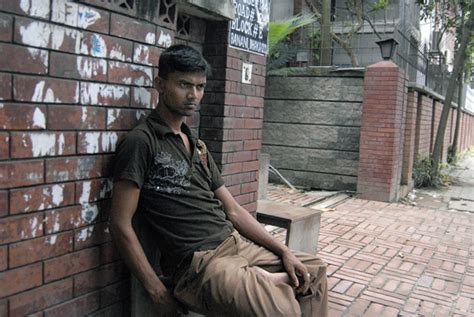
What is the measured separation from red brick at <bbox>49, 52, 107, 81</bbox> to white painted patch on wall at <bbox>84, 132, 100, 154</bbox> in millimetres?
251

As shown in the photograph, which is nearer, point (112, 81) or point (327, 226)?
point (112, 81)

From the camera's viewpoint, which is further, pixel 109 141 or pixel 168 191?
pixel 109 141

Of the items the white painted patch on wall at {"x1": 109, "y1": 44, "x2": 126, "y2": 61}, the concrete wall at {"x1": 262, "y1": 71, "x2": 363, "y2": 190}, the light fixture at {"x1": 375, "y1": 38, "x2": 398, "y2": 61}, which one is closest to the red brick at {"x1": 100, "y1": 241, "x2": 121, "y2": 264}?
the white painted patch on wall at {"x1": 109, "y1": 44, "x2": 126, "y2": 61}

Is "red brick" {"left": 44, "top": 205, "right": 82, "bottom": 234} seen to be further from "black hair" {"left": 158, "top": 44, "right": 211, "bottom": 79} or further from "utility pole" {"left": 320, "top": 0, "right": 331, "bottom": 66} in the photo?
"utility pole" {"left": 320, "top": 0, "right": 331, "bottom": 66}

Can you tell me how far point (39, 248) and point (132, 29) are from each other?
1115mm

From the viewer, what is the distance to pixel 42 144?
1.96 m

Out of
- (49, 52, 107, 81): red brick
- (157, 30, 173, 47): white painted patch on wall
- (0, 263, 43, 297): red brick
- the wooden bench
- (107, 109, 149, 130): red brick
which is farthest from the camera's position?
the wooden bench

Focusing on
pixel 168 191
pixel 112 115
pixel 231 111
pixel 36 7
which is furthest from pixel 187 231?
pixel 231 111

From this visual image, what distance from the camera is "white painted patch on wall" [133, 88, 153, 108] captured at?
2446mm

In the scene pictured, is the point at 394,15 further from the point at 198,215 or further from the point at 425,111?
the point at 198,215

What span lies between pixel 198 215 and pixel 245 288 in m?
0.43

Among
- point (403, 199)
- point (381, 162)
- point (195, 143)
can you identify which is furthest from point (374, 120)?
point (195, 143)

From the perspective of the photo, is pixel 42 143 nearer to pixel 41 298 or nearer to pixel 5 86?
pixel 5 86

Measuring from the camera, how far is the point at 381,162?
26.2 ft
